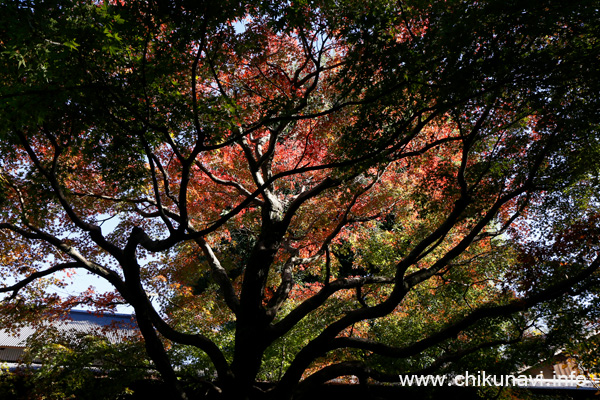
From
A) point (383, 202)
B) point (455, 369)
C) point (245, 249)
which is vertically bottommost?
point (455, 369)

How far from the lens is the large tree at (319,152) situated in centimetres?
492

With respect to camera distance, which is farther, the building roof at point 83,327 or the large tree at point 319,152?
the building roof at point 83,327

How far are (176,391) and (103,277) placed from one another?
2.50 metres

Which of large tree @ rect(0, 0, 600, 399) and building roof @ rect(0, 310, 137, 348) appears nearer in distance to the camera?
large tree @ rect(0, 0, 600, 399)

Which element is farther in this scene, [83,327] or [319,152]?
[83,327]

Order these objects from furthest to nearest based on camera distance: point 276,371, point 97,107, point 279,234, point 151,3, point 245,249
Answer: point 245,249
point 276,371
point 279,234
point 97,107
point 151,3

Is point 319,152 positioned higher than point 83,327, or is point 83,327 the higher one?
point 319,152

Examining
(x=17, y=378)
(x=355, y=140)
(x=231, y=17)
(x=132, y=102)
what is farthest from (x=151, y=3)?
(x=17, y=378)

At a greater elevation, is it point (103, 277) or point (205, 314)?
point (205, 314)

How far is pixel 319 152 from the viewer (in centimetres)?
1054

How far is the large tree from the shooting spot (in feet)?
16.1

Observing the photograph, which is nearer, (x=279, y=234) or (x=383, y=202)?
(x=279, y=234)

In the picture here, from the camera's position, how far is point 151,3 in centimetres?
484

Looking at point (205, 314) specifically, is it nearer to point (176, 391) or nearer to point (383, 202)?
point (176, 391)
